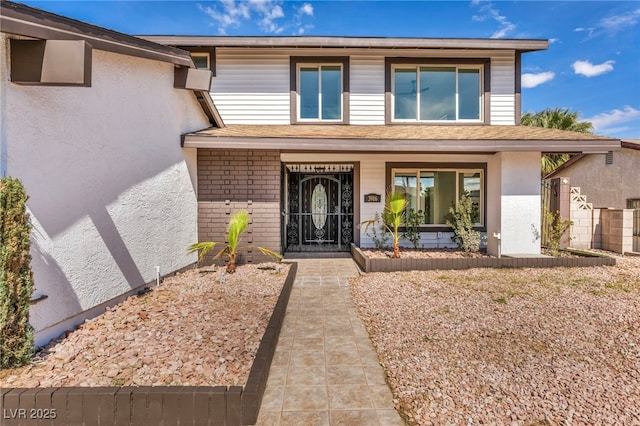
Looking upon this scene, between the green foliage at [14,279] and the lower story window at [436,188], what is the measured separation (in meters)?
8.46

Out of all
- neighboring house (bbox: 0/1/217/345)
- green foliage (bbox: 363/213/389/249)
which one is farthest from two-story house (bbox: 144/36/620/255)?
neighboring house (bbox: 0/1/217/345)

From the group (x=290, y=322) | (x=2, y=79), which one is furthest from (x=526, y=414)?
(x=2, y=79)

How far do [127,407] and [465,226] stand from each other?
8.61 m

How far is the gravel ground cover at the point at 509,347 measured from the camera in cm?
264

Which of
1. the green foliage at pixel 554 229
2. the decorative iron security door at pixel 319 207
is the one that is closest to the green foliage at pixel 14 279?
the decorative iron security door at pixel 319 207

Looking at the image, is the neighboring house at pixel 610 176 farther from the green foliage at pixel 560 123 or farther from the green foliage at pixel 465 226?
the green foliage at pixel 465 226

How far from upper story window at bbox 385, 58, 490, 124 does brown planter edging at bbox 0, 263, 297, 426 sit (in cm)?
913

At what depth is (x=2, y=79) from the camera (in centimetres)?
325

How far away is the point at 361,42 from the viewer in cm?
923

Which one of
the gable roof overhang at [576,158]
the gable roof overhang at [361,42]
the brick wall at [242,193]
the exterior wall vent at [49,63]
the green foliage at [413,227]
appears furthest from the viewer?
the gable roof overhang at [576,158]

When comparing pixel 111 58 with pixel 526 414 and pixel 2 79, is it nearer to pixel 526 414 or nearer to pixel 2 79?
pixel 2 79

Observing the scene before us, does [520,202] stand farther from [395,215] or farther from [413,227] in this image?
[395,215]

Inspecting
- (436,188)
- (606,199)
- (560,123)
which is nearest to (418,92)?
(436,188)

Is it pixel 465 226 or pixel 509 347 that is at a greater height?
pixel 465 226
